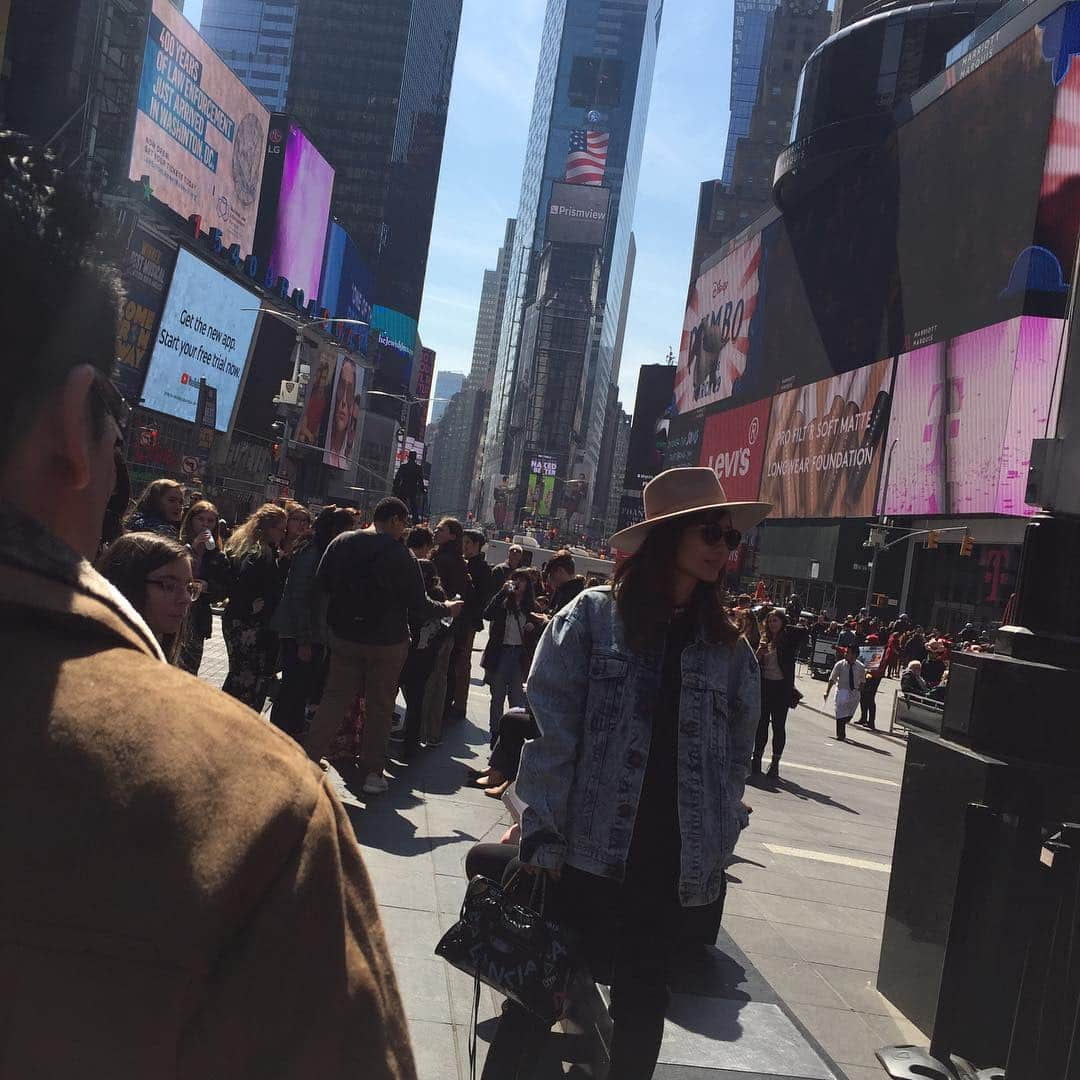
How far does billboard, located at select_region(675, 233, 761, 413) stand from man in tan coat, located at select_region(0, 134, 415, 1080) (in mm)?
74088

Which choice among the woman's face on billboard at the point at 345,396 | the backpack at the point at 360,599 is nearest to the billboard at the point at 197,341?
the woman's face on billboard at the point at 345,396

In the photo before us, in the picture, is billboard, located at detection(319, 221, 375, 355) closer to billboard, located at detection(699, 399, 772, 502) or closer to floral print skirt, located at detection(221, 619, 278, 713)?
billboard, located at detection(699, 399, 772, 502)

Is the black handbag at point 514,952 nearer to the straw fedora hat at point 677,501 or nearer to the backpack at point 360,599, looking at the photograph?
the straw fedora hat at point 677,501

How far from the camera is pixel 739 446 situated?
71.8 m

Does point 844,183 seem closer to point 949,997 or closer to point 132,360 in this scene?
point 132,360

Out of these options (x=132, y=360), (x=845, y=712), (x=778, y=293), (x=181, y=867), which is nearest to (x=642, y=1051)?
(x=181, y=867)

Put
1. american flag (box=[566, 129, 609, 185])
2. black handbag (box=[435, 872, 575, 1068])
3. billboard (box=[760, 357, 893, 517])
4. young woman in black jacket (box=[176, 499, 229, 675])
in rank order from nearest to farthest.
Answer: black handbag (box=[435, 872, 575, 1068]) < young woman in black jacket (box=[176, 499, 229, 675]) < billboard (box=[760, 357, 893, 517]) < american flag (box=[566, 129, 609, 185])

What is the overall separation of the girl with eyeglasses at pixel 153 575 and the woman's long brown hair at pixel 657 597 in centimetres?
193

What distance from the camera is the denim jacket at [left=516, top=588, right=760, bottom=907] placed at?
2.96 meters

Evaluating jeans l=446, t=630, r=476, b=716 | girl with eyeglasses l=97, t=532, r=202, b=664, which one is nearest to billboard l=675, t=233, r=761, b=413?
jeans l=446, t=630, r=476, b=716

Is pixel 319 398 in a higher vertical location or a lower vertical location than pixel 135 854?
higher

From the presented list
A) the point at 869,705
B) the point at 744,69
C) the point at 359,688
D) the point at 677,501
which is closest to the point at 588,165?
the point at 744,69

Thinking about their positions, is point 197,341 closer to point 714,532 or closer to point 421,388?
point 714,532

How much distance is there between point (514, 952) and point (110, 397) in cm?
228
